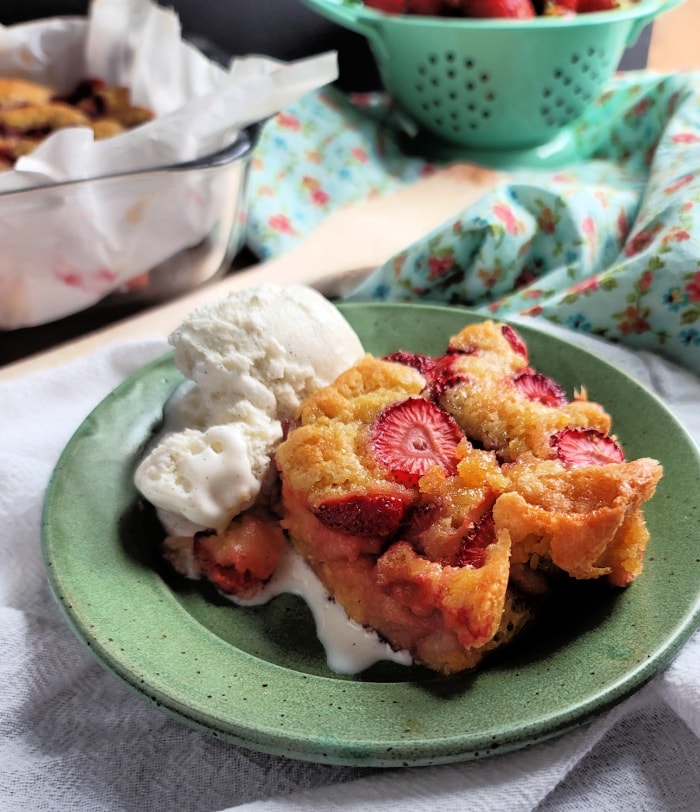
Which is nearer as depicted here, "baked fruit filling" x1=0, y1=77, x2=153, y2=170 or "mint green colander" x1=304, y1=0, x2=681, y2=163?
"baked fruit filling" x1=0, y1=77, x2=153, y2=170

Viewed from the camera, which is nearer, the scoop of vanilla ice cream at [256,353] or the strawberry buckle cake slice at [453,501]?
the strawberry buckle cake slice at [453,501]

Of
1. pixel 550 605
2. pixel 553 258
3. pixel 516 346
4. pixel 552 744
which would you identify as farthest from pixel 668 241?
pixel 552 744

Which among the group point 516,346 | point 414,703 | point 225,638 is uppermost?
point 516,346

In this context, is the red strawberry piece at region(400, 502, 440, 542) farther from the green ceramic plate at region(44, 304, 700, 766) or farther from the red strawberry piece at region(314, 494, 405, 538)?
the green ceramic plate at region(44, 304, 700, 766)

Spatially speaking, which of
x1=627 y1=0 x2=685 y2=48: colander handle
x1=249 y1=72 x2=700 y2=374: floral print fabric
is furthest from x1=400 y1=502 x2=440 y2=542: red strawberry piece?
x1=627 y1=0 x2=685 y2=48: colander handle

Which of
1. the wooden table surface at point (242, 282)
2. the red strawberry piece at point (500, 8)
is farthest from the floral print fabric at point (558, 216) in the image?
the red strawberry piece at point (500, 8)

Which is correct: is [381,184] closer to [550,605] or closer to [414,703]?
[550,605]

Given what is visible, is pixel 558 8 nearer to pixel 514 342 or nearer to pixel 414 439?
pixel 514 342

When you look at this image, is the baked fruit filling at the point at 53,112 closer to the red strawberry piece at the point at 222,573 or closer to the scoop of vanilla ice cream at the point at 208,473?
the scoop of vanilla ice cream at the point at 208,473
